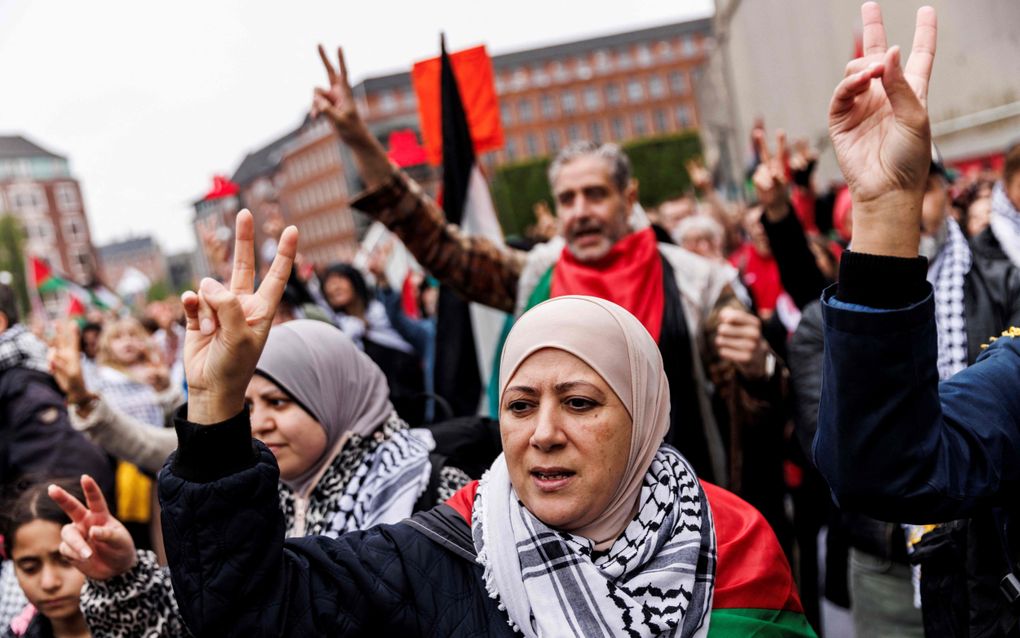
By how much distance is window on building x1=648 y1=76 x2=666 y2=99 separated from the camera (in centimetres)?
9150

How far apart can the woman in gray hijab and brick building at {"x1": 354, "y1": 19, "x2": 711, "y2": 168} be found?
286 feet

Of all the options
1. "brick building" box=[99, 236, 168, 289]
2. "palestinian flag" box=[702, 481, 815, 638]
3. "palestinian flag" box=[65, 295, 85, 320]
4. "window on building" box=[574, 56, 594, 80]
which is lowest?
"palestinian flag" box=[702, 481, 815, 638]

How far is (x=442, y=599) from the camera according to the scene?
5.52ft

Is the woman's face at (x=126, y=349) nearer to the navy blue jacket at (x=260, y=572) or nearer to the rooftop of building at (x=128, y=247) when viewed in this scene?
the navy blue jacket at (x=260, y=572)

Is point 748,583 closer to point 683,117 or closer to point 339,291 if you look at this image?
point 339,291

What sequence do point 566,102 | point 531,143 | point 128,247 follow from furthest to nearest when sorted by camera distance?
point 128,247
point 566,102
point 531,143

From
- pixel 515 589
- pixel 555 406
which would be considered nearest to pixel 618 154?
pixel 555 406

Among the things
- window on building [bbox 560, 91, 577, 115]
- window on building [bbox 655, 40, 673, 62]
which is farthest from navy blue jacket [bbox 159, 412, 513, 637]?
window on building [bbox 655, 40, 673, 62]

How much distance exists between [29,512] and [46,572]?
8.1 inches

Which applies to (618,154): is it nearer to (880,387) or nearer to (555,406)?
(555,406)

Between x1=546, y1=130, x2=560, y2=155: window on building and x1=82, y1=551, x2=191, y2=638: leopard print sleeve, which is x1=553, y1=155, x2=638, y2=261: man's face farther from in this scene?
x1=546, y1=130, x2=560, y2=155: window on building

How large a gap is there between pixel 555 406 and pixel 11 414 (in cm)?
279

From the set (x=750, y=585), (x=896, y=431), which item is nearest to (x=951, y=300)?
(x=750, y=585)

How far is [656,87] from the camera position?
300 feet
